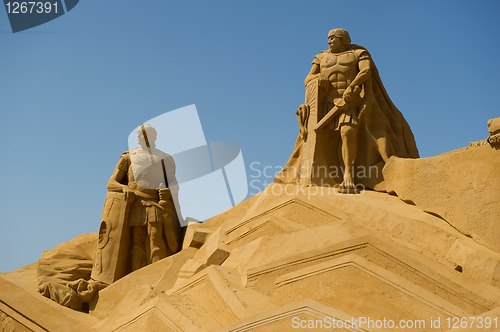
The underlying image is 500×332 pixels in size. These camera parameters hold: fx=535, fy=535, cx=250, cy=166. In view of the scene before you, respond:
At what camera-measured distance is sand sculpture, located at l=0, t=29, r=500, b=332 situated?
16.5ft

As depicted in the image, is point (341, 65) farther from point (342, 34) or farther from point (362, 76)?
point (342, 34)

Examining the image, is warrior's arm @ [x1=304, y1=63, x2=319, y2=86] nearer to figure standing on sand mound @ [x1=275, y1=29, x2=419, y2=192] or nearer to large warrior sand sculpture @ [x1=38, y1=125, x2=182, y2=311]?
figure standing on sand mound @ [x1=275, y1=29, x2=419, y2=192]

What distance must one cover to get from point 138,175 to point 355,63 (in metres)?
3.98

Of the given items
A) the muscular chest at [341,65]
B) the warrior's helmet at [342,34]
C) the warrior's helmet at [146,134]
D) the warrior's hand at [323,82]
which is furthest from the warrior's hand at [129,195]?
the warrior's helmet at [342,34]

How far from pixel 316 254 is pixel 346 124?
301cm

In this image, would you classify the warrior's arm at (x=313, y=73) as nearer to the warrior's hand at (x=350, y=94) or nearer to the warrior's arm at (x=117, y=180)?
the warrior's hand at (x=350, y=94)

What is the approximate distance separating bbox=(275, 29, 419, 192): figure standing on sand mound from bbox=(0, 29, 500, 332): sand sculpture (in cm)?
3

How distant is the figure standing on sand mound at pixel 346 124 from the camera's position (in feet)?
26.5

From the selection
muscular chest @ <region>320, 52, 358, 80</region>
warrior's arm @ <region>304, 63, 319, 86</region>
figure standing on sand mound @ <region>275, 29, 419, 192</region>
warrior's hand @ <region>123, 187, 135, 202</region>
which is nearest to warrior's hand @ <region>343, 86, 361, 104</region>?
figure standing on sand mound @ <region>275, 29, 419, 192</region>

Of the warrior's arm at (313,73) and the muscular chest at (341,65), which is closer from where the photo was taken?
the muscular chest at (341,65)

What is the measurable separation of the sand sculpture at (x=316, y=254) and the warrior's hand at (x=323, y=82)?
77 mm

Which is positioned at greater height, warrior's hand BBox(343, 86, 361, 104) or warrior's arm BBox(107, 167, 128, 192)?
warrior's hand BBox(343, 86, 361, 104)

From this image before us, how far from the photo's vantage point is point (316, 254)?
5605mm

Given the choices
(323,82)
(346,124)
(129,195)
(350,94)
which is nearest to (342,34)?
(323,82)
